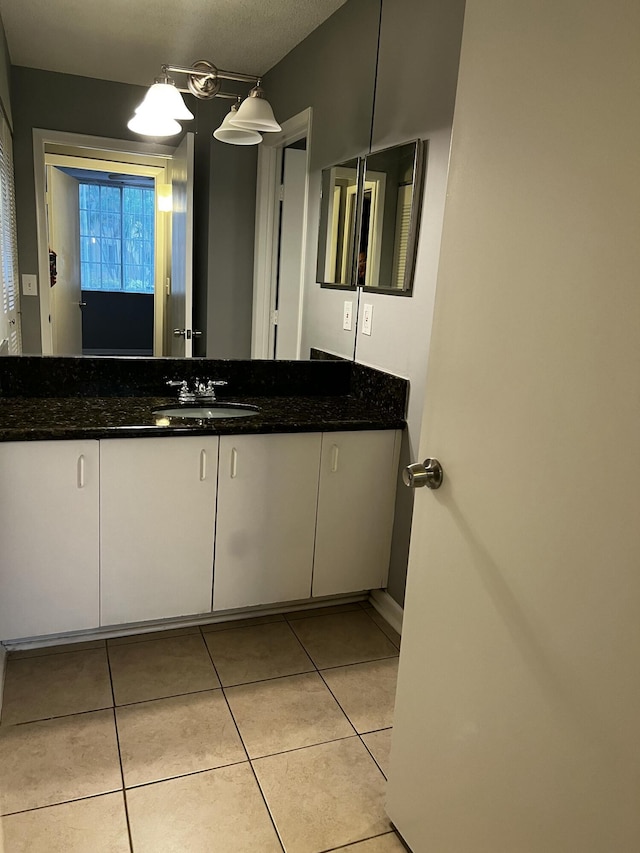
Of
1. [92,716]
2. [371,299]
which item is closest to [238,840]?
[92,716]

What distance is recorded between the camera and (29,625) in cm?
217

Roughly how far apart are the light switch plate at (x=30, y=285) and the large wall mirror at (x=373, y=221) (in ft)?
3.56

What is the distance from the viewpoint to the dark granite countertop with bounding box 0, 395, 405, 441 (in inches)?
81.8

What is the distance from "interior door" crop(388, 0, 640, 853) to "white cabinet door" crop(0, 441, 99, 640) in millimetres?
1185

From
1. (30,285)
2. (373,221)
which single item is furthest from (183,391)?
(373,221)

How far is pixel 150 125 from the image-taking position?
7.69 feet

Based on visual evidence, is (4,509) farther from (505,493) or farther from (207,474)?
(505,493)

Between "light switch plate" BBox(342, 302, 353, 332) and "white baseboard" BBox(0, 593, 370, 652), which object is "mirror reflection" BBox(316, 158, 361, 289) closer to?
"light switch plate" BBox(342, 302, 353, 332)

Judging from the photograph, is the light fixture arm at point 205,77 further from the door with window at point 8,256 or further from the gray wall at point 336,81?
the door with window at point 8,256

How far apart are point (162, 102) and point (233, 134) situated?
0.28 meters

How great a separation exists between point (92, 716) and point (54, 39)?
2221 mm

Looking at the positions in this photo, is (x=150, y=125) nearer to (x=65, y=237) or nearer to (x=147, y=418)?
(x=65, y=237)

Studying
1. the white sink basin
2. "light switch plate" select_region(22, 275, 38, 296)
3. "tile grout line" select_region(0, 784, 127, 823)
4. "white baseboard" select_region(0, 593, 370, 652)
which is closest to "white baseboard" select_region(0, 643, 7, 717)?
"white baseboard" select_region(0, 593, 370, 652)

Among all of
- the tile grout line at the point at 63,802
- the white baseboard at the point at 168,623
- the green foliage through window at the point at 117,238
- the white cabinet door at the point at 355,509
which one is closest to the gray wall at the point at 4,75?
the green foliage through window at the point at 117,238
